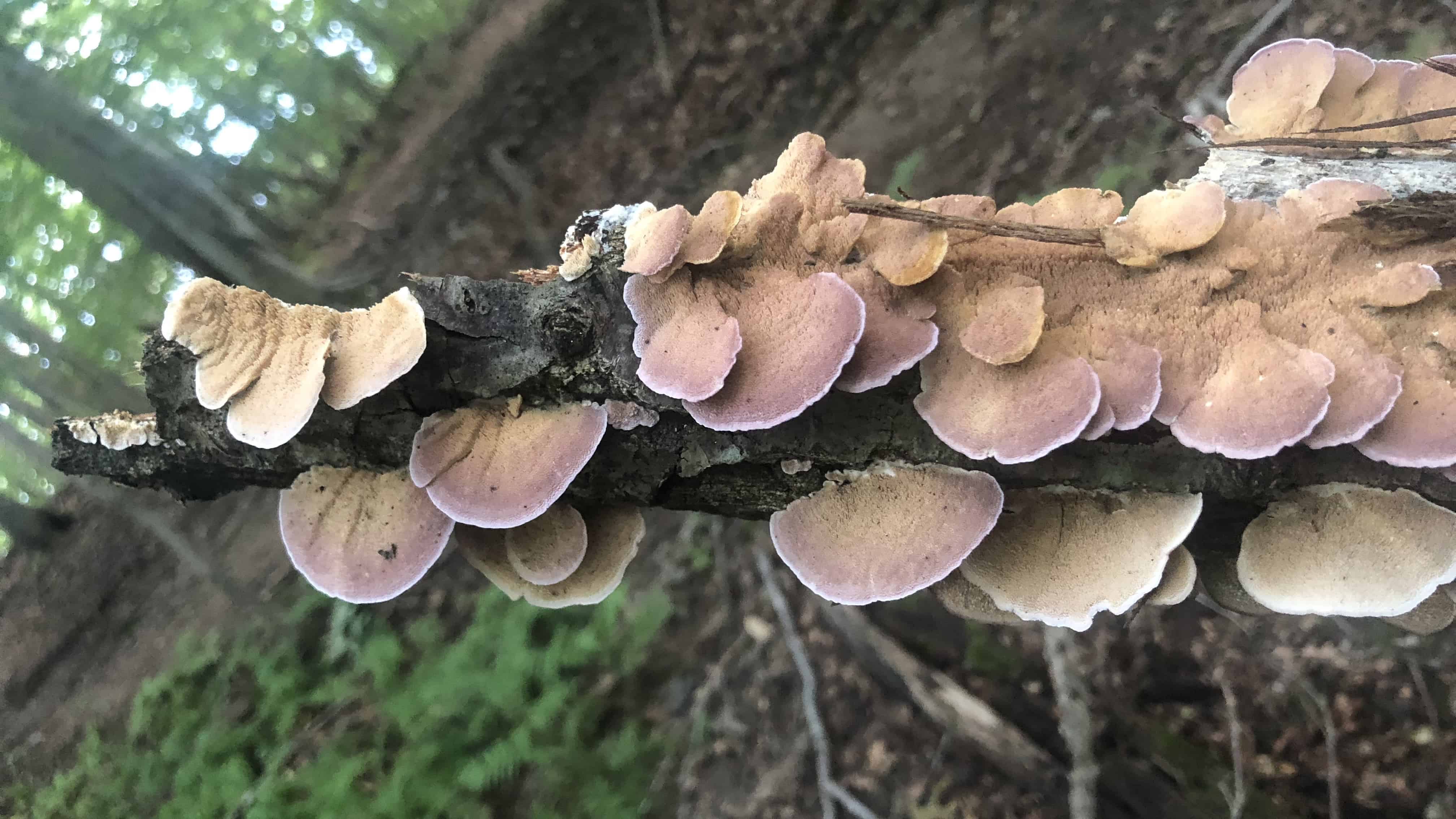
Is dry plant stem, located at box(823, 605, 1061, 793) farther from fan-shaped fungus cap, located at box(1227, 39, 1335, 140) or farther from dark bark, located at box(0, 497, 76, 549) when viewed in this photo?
dark bark, located at box(0, 497, 76, 549)

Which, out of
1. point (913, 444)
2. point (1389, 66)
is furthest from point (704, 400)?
point (1389, 66)

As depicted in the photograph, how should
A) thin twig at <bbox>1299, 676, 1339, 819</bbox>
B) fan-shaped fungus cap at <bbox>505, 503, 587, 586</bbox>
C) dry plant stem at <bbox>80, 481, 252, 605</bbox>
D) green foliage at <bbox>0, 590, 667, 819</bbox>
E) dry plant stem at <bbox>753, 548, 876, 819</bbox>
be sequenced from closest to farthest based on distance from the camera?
1. fan-shaped fungus cap at <bbox>505, 503, 587, 586</bbox>
2. thin twig at <bbox>1299, 676, 1339, 819</bbox>
3. dry plant stem at <bbox>753, 548, 876, 819</bbox>
4. green foliage at <bbox>0, 590, 667, 819</bbox>
5. dry plant stem at <bbox>80, 481, 252, 605</bbox>

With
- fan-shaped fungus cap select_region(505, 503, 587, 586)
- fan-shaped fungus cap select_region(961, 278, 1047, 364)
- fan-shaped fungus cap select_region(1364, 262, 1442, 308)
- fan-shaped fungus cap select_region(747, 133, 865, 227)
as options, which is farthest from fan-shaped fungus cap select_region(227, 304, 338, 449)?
fan-shaped fungus cap select_region(1364, 262, 1442, 308)

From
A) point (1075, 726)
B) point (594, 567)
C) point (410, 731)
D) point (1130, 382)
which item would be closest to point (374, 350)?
point (594, 567)

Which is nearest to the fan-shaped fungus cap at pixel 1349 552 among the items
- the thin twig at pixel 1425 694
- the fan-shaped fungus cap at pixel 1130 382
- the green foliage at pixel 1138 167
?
the fan-shaped fungus cap at pixel 1130 382

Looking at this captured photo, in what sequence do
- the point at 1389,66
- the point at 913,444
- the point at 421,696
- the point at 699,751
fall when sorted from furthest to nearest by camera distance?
the point at 421,696
the point at 699,751
the point at 1389,66
the point at 913,444

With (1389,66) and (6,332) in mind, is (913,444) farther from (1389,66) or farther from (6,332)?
(6,332)

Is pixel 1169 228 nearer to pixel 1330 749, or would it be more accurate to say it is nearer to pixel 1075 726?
pixel 1075 726
